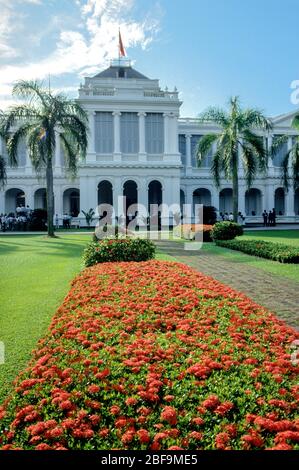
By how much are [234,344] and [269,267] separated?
7267 mm

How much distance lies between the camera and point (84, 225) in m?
33.7

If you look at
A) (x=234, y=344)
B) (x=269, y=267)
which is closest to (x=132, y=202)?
(x=269, y=267)

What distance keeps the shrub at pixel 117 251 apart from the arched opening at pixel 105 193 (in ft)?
89.2

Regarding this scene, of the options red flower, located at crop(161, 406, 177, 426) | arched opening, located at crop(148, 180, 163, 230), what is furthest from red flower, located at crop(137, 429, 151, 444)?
arched opening, located at crop(148, 180, 163, 230)

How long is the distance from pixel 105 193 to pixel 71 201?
12.8 feet

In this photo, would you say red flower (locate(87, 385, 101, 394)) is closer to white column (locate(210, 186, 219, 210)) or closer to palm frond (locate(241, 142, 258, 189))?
palm frond (locate(241, 142, 258, 189))

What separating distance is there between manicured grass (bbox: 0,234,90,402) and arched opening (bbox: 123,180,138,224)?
73.4 ft

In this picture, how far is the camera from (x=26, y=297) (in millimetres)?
7070

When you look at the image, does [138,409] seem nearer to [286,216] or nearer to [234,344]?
[234,344]

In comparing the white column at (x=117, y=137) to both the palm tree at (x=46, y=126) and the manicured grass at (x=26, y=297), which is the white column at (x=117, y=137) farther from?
the manicured grass at (x=26, y=297)

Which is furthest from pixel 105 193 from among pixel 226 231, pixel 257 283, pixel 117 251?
pixel 257 283

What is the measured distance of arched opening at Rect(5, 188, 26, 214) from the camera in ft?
128

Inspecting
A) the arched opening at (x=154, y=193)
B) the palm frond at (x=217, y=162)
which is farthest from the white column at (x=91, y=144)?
the palm frond at (x=217, y=162)

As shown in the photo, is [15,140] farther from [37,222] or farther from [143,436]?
[143,436]
